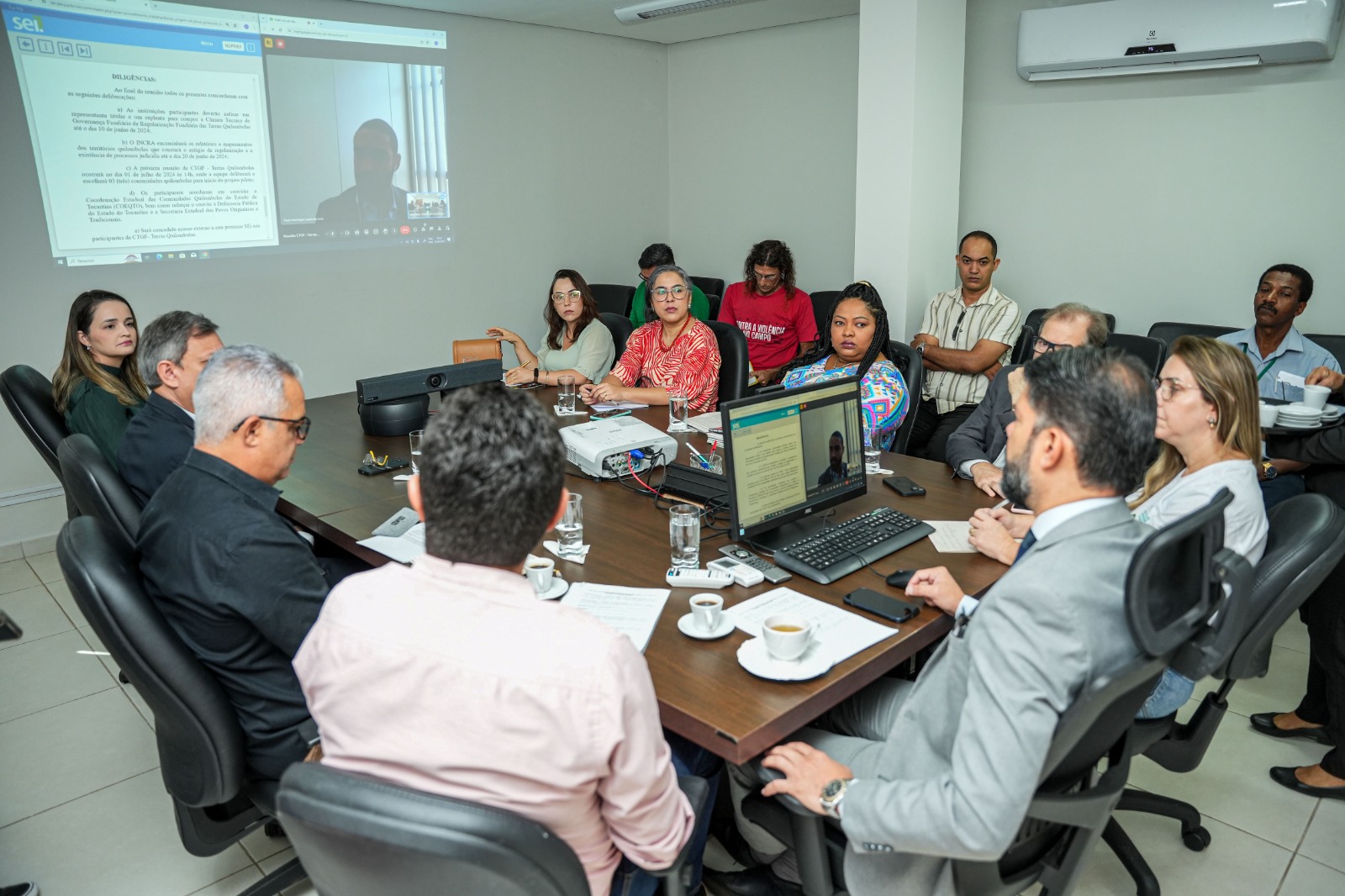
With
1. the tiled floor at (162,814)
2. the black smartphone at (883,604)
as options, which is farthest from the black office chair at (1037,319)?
the black smartphone at (883,604)

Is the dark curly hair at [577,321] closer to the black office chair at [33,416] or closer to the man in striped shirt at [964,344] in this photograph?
the man in striped shirt at [964,344]

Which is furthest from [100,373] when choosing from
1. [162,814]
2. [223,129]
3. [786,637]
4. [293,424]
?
[786,637]

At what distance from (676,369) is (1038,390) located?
8.18 feet

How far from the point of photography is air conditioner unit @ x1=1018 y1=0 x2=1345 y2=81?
378cm

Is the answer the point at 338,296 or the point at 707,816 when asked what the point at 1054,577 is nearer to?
the point at 707,816

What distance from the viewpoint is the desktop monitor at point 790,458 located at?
2010 millimetres

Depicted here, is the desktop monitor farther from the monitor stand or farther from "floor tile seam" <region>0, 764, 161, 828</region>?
"floor tile seam" <region>0, 764, 161, 828</region>

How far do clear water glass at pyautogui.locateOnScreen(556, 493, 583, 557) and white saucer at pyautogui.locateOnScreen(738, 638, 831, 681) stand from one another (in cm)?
60

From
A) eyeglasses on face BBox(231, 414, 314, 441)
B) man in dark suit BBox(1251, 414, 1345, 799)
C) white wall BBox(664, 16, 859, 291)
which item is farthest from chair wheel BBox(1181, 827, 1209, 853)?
white wall BBox(664, 16, 859, 291)

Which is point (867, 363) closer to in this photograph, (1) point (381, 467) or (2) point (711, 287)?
(1) point (381, 467)

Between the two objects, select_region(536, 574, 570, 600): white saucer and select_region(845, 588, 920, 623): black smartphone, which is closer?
Answer: select_region(845, 588, 920, 623): black smartphone

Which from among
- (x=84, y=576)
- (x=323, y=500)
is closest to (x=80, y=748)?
(x=323, y=500)

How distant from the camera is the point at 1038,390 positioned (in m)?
1.42

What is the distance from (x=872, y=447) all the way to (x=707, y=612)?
136 centimetres
